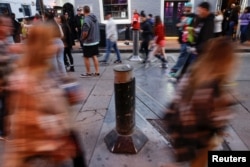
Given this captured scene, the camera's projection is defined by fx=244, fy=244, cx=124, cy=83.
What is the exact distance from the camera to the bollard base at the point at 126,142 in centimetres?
337

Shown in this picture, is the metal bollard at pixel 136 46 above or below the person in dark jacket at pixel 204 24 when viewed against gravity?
below

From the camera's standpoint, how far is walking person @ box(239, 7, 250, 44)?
10586 mm

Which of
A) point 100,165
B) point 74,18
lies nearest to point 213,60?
point 100,165

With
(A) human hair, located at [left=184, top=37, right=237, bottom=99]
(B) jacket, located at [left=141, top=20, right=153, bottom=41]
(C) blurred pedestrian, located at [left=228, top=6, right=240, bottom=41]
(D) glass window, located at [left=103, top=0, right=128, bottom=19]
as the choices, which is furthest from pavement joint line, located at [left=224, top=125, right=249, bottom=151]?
(D) glass window, located at [left=103, top=0, right=128, bottom=19]

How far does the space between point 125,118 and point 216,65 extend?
5.78 ft

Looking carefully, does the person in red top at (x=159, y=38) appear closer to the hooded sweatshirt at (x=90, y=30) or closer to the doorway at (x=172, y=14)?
the hooded sweatshirt at (x=90, y=30)

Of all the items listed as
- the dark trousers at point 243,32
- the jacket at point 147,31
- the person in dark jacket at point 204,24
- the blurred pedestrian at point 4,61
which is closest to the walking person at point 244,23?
the dark trousers at point 243,32

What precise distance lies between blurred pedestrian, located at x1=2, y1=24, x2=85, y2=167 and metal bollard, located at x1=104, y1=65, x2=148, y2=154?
53.5 inches

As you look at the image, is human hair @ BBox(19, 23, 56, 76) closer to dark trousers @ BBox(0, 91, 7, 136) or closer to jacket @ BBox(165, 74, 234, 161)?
jacket @ BBox(165, 74, 234, 161)

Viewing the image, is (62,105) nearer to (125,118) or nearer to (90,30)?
(125,118)

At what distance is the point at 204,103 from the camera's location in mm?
1910

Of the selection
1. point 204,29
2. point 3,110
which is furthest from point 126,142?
point 204,29

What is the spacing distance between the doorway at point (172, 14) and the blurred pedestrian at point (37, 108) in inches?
468

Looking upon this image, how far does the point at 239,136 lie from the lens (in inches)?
147
